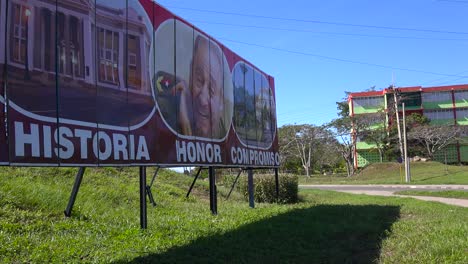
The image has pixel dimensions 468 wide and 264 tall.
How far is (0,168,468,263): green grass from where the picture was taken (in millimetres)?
6598

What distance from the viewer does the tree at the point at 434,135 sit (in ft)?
195

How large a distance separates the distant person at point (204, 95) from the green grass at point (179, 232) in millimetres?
1967

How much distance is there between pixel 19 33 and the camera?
→ 5242mm

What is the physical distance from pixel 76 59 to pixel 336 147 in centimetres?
5950

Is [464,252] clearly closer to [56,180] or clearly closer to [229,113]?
[229,113]

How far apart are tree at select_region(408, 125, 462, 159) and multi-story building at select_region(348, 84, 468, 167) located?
188 inches

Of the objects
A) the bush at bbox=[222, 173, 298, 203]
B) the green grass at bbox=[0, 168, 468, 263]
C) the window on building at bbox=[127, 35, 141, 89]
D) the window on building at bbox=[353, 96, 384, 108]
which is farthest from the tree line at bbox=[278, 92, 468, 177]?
the window on building at bbox=[127, 35, 141, 89]

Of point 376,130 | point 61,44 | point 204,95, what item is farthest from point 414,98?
point 61,44

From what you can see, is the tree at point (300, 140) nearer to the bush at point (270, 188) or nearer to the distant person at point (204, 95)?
the bush at point (270, 188)

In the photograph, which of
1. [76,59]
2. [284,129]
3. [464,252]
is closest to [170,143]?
[76,59]

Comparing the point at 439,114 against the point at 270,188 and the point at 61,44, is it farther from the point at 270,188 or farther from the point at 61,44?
the point at 61,44

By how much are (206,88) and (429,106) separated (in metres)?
63.7

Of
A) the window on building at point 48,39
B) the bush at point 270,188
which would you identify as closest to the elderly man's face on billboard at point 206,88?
the window on building at point 48,39

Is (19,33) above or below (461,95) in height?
below
